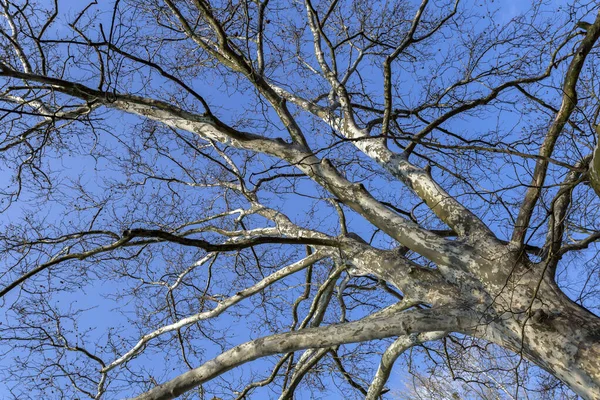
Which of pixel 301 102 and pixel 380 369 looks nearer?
pixel 380 369

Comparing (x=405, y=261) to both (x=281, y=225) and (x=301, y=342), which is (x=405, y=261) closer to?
(x=301, y=342)

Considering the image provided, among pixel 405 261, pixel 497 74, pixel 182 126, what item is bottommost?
pixel 405 261

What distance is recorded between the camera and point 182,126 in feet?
16.6

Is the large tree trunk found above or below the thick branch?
below

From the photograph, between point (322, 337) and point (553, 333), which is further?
point (322, 337)

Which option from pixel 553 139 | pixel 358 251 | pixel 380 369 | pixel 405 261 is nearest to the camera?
pixel 553 139

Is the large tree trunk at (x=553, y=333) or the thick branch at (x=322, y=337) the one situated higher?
the thick branch at (x=322, y=337)

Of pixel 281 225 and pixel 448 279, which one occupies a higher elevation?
pixel 281 225

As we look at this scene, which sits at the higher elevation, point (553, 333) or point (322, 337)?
point (322, 337)

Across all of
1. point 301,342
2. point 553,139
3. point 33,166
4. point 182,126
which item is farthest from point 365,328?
point 33,166

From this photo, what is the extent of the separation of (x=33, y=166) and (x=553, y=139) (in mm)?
4963

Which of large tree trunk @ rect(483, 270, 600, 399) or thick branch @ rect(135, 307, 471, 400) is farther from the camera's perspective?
thick branch @ rect(135, 307, 471, 400)

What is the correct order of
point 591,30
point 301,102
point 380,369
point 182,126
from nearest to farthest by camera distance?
point 591,30
point 380,369
point 182,126
point 301,102

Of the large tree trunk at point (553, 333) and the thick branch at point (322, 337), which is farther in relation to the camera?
the thick branch at point (322, 337)
